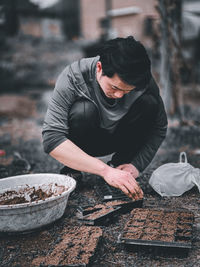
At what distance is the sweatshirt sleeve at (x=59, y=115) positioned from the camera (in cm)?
Answer: 199

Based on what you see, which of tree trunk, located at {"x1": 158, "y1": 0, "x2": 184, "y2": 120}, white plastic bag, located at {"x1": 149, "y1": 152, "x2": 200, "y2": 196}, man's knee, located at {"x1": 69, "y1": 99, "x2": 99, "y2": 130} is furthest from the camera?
tree trunk, located at {"x1": 158, "y1": 0, "x2": 184, "y2": 120}

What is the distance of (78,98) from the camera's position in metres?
2.18

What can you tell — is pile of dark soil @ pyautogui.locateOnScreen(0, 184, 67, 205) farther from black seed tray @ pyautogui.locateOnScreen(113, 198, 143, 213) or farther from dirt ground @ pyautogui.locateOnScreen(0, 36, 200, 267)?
black seed tray @ pyautogui.locateOnScreen(113, 198, 143, 213)

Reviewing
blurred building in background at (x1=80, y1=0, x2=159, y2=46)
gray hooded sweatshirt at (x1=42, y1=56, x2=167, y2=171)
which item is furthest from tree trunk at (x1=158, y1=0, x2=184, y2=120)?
blurred building in background at (x1=80, y1=0, x2=159, y2=46)

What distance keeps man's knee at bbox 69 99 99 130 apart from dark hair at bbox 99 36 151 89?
0.38m

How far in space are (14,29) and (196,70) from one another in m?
11.0

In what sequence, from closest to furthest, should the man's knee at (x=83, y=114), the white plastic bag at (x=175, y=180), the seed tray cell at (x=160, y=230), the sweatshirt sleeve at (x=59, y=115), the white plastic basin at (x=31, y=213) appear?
the seed tray cell at (x=160, y=230)
the white plastic basin at (x=31, y=213)
the sweatshirt sleeve at (x=59, y=115)
the man's knee at (x=83, y=114)
the white plastic bag at (x=175, y=180)

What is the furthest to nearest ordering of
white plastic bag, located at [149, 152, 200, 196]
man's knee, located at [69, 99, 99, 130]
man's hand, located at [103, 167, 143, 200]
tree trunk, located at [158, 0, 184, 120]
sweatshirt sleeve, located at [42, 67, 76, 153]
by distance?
tree trunk, located at [158, 0, 184, 120] → white plastic bag, located at [149, 152, 200, 196] → man's knee, located at [69, 99, 99, 130] → sweatshirt sleeve, located at [42, 67, 76, 153] → man's hand, located at [103, 167, 143, 200]

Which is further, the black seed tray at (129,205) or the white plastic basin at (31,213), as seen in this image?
the black seed tray at (129,205)

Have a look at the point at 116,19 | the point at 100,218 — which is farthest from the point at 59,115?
the point at 116,19

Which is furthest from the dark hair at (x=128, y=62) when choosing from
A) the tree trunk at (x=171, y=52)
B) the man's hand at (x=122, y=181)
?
the tree trunk at (x=171, y=52)

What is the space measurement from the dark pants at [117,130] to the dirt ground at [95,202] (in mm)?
352

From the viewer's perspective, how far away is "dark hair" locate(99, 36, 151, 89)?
1.77 m

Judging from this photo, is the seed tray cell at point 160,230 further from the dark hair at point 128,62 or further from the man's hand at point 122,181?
the dark hair at point 128,62
